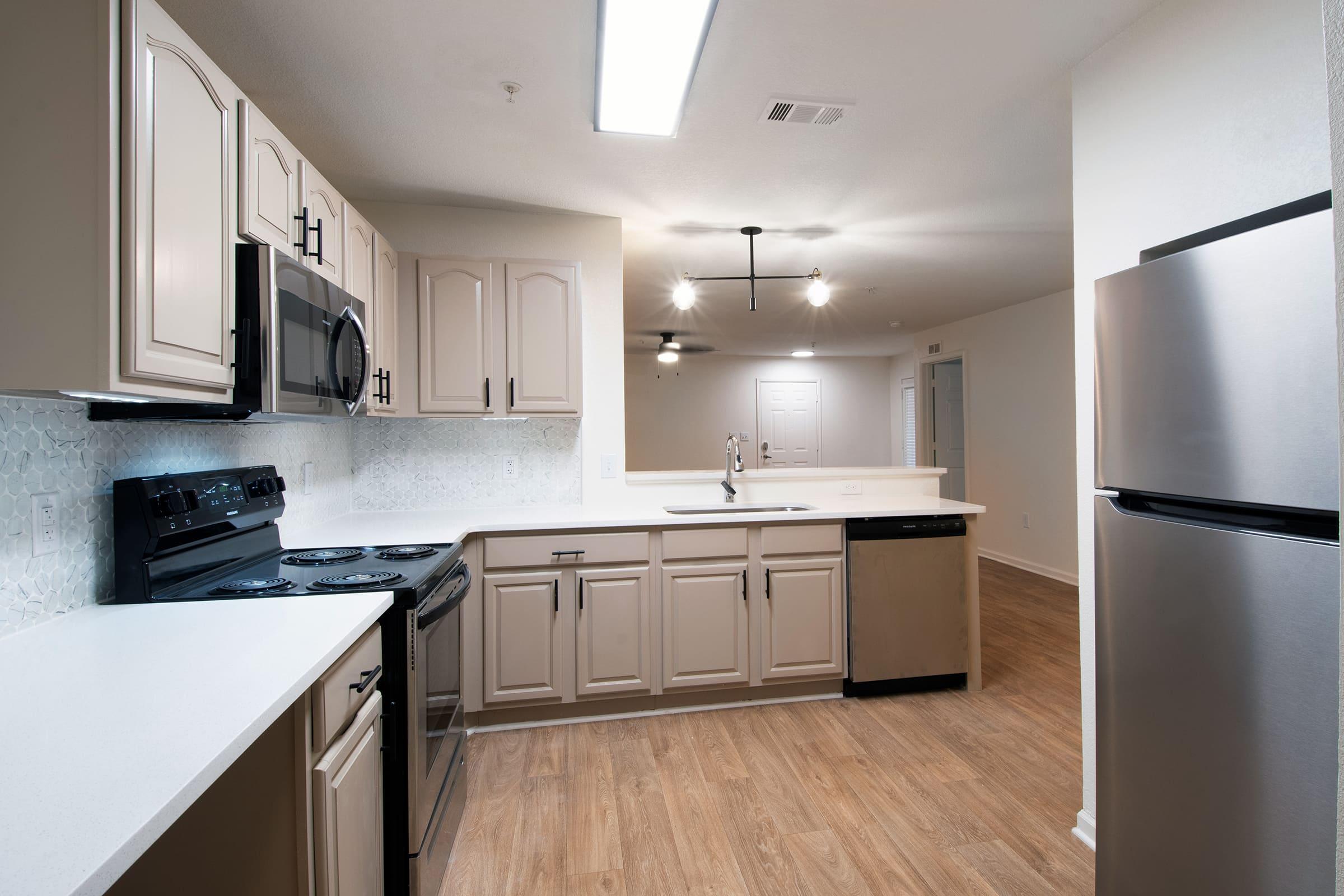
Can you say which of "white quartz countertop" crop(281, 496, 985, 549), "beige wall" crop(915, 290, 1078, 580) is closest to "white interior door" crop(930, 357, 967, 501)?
"beige wall" crop(915, 290, 1078, 580)

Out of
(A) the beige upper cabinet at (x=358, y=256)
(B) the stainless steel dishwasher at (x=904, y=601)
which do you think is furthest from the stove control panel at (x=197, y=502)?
(B) the stainless steel dishwasher at (x=904, y=601)

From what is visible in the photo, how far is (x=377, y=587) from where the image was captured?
152 cm

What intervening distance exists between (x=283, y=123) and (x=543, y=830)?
2.66 meters

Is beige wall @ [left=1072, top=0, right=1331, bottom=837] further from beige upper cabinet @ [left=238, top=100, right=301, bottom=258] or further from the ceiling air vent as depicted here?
beige upper cabinet @ [left=238, top=100, right=301, bottom=258]

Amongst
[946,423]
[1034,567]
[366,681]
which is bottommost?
[1034,567]

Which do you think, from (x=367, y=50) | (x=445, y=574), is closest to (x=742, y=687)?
(x=445, y=574)

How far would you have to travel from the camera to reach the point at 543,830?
1943mm

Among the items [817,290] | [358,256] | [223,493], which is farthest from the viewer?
[817,290]

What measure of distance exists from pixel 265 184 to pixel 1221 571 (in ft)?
7.26

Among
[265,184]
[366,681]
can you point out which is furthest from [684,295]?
[366,681]

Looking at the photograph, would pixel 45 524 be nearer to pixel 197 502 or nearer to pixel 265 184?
pixel 197 502

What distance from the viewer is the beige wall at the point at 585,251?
301 cm

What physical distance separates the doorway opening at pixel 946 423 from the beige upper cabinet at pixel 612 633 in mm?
5048

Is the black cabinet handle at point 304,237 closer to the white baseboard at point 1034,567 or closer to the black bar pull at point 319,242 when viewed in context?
the black bar pull at point 319,242
